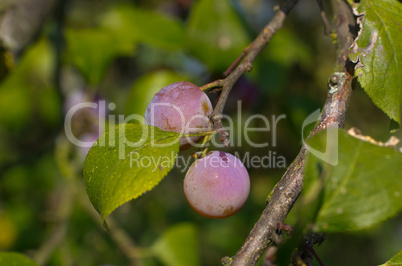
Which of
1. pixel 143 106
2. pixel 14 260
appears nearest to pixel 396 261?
pixel 14 260

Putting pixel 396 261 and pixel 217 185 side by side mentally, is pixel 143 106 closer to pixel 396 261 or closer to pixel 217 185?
pixel 217 185

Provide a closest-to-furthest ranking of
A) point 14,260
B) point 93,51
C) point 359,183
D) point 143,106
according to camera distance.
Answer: point 359,183, point 14,260, point 143,106, point 93,51

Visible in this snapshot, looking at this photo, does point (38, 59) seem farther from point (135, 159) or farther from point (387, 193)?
point (387, 193)

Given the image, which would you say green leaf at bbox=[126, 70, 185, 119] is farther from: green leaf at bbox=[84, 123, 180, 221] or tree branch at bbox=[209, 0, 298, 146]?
green leaf at bbox=[84, 123, 180, 221]

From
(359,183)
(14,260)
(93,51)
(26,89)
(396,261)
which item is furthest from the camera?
(26,89)

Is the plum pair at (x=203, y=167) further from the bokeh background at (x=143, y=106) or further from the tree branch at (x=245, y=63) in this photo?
the bokeh background at (x=143, y=106)
